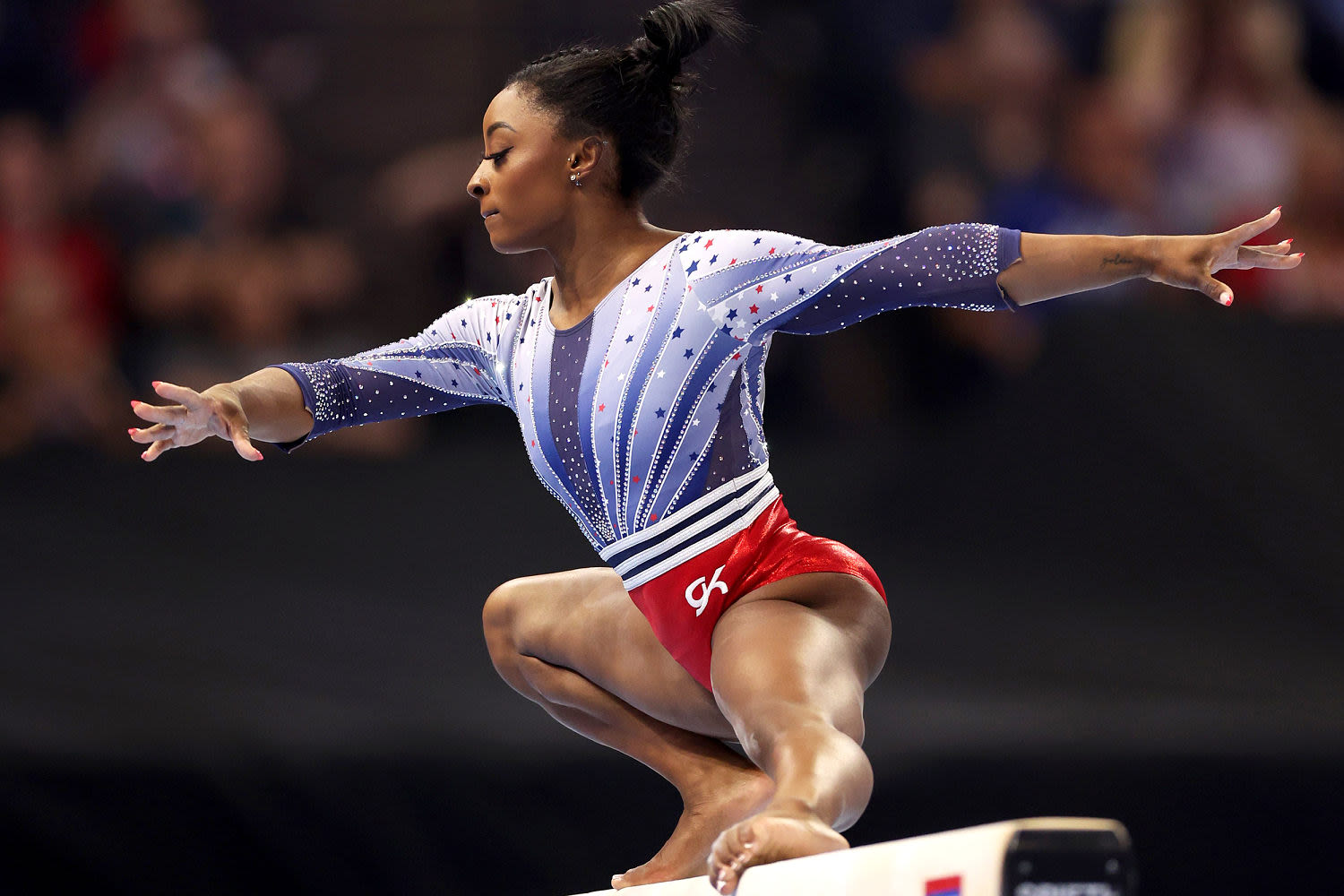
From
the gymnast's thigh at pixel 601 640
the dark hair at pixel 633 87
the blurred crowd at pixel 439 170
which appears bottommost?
the gymnast's thigh at pixel 601 640

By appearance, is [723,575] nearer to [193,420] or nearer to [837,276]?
[837,276]

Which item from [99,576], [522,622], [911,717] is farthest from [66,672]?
[911,717]

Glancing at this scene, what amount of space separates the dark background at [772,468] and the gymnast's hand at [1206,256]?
1.86 metres

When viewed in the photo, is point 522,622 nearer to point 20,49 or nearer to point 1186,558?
point 1186,558

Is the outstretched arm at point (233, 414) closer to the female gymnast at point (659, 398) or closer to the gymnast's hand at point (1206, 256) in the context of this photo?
the female gymnast at point (659, 398)

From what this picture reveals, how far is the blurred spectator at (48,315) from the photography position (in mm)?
4977

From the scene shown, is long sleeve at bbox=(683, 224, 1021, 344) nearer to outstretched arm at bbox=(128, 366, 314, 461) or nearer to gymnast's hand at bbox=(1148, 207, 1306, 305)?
gymnast's hand at bbox=(1148, 207, 1306, 305)

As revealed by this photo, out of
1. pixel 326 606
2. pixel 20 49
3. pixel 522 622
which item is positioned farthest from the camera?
pixel 20 49

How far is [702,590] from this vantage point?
2.62 metres

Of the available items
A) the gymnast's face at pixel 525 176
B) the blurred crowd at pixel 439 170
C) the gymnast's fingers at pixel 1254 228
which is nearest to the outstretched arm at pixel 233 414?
the gymnast's face at pixel 525 176

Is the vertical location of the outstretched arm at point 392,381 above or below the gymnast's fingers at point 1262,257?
above

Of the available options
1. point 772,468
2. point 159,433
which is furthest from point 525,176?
point 772,468

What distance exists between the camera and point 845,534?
15.5 ft

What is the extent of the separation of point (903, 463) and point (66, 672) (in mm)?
2463
